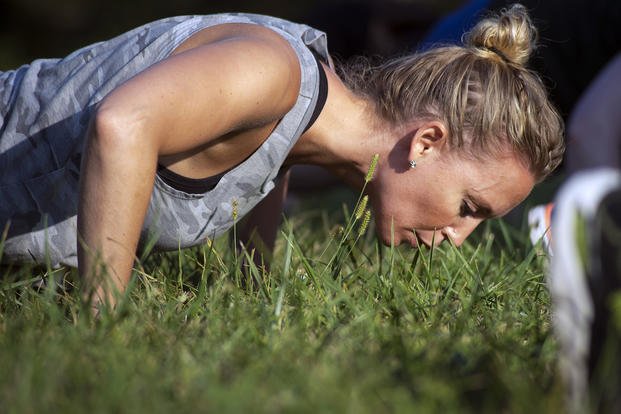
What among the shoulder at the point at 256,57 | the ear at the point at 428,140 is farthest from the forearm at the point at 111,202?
the ear at the point at 428,140

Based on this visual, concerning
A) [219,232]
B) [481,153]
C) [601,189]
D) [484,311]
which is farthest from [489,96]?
[601,189]

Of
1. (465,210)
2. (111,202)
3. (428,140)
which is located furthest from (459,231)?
(111,202)

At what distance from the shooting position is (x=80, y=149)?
2.48 m

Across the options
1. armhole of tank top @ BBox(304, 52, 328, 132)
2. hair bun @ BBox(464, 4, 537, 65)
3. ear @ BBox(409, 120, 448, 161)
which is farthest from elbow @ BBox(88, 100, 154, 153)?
hair bun @ BBox(464, 4, 537, 65)

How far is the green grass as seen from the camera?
1450mm

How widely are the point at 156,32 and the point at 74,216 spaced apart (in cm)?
56

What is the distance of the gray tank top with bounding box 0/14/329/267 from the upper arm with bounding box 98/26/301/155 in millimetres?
Result: 193

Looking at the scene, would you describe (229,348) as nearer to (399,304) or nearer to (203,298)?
Answer: (203,298)

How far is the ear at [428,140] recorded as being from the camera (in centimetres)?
247

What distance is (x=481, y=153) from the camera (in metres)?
2.51

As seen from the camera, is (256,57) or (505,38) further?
(505,38)

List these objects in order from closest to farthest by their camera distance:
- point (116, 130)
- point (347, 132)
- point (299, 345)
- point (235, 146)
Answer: point (299, 345) < point (116, 130) < point (235, 146) < point (347, 132)

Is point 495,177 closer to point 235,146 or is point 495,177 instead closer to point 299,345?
point 235,146

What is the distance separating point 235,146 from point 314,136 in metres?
0.25
